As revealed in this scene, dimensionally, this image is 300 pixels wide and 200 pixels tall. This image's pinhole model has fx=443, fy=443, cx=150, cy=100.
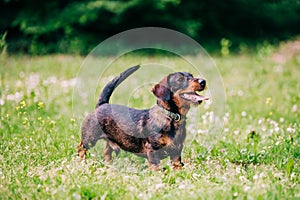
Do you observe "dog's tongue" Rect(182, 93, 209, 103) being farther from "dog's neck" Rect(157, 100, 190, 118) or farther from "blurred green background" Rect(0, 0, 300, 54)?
"blurred green background" Rect(0, 0, 300, 54)

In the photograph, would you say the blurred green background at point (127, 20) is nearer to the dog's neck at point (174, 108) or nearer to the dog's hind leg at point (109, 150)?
the dog's hind leg at point (109, 150)

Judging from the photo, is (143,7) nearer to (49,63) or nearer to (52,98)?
(49,63)

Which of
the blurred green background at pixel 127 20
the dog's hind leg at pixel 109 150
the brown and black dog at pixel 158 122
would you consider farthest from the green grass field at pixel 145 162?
the blurred green background at pixel 127 20

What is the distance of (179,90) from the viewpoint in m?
4.03

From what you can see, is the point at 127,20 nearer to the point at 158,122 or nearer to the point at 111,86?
the point at 111,86

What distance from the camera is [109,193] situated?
3.49m

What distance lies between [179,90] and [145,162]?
105cm

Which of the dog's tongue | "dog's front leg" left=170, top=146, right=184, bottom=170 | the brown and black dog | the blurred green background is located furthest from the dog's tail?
the blurred green background

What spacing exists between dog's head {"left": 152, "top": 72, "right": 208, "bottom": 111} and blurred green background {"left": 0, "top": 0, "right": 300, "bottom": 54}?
7441 mm

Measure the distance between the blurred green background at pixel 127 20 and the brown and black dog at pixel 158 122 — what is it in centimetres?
698

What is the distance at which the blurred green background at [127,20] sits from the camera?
489 inches

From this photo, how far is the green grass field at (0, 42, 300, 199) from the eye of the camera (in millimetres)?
3514

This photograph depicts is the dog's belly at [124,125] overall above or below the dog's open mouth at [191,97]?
below

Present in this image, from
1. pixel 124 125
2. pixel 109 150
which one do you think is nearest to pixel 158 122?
pixel 124 125
